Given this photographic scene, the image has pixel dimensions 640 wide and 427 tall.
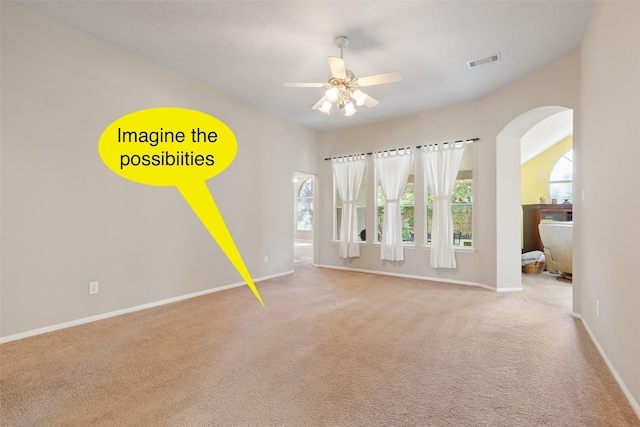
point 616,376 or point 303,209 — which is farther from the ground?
point 303,209

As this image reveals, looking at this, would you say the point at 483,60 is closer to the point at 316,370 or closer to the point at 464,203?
the point at 464,203

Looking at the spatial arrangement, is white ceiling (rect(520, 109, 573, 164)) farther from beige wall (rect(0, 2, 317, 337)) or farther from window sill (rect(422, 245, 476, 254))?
beige wall (rect(0, 2, 317, 337))

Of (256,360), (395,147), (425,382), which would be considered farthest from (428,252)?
(256,360)

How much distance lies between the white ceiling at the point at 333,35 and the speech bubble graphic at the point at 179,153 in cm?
66

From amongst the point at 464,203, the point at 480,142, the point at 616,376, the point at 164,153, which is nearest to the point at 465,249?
the point at 464,203

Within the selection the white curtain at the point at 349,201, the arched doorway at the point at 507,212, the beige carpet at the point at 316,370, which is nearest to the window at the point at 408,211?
the white curtain at the point at 349,201

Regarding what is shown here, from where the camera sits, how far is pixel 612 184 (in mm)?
2100

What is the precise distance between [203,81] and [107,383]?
3.62 meters

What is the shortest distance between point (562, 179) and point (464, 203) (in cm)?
463

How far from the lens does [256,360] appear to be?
227 cm

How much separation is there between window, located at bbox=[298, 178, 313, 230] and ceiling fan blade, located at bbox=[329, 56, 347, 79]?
8524 mm

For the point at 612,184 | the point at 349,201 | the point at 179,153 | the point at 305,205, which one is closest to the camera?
the point at 612,184

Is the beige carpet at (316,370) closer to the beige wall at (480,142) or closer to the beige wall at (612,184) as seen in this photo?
the beige wall at (612,184)

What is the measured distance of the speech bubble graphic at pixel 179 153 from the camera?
3383 mm
